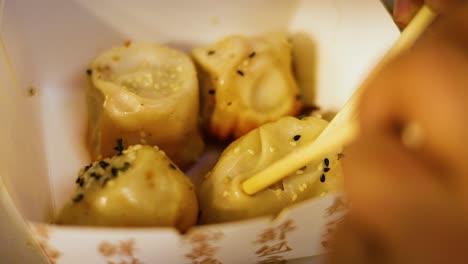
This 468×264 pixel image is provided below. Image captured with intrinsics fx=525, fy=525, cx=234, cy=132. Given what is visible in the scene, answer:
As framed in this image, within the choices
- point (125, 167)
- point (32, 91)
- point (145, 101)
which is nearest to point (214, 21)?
point (145, 101)

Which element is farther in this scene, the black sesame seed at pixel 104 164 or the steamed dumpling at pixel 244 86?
the steamed dumpling at pixel 244 86

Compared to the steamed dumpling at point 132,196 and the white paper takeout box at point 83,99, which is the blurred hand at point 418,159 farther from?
the steamed dumpling at point 132,196

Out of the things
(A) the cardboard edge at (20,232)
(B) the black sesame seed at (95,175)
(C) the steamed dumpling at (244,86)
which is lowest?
(A) the cardboard edge at (20,232)

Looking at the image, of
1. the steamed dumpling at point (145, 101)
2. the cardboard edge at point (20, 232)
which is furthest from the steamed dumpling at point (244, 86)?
the cardboard edge at point (20, 232)

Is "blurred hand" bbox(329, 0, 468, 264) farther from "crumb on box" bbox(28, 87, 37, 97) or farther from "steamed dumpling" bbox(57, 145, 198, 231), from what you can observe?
"crumb on box" bbox(28, 87, 37, 97)

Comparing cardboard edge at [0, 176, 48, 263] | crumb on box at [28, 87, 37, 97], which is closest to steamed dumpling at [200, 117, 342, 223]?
cardboard edge at [0, 176, 48, 263]

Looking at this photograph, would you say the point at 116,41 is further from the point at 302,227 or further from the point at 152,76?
the point at 302,227
